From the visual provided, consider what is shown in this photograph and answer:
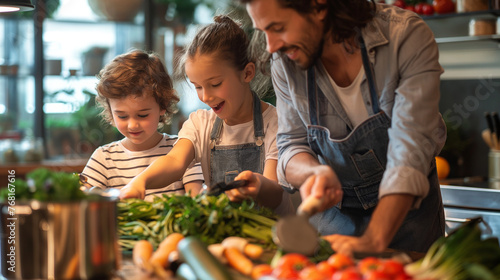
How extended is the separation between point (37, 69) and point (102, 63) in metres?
0.51

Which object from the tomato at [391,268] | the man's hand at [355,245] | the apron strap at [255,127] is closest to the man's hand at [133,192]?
the apron strap at [255,127]

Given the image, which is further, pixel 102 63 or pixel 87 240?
pixel 102 63

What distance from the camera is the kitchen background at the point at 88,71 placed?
3637 mm

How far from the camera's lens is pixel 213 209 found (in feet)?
4.94

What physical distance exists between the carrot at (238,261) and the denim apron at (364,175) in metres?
0.57

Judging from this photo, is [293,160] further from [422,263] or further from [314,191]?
[422,263]

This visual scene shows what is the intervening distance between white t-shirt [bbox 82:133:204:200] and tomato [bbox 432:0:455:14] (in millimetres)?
1979

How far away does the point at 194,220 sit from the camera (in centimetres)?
149

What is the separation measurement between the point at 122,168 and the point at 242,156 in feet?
1.75

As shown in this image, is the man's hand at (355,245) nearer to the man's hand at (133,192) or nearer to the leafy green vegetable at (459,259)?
the leafy green vegetable at (459,259)

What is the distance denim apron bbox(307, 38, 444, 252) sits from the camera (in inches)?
65.4

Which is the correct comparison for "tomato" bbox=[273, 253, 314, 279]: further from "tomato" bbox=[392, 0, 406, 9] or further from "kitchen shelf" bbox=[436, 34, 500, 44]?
"tomato" bbox=[392, 0, 406, 9]

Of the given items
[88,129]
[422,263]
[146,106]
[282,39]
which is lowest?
[88,129]

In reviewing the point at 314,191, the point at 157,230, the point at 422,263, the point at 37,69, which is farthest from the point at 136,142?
the point at 37,69
